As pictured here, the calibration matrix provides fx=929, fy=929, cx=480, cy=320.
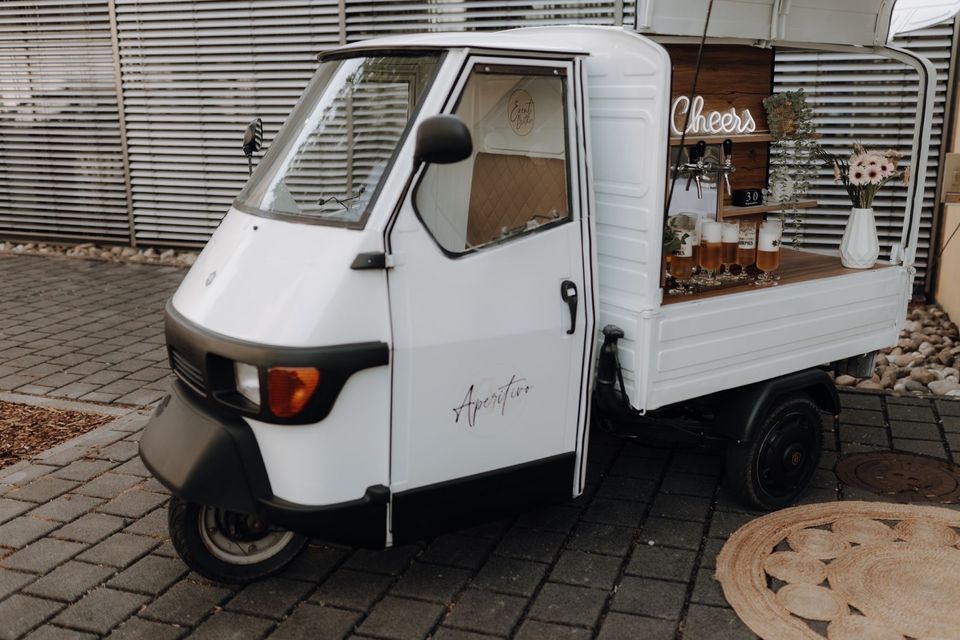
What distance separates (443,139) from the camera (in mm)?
3053

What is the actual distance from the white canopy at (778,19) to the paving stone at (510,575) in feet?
7.22

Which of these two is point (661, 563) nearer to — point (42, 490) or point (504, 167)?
point (504, 167)

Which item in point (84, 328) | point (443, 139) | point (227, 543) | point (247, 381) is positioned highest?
point (443, 139)

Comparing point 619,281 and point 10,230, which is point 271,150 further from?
point 10,230

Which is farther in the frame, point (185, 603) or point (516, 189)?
point (516, 189)

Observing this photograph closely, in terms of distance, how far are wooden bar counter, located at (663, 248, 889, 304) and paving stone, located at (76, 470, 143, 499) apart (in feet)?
8.96

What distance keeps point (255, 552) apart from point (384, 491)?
726mm

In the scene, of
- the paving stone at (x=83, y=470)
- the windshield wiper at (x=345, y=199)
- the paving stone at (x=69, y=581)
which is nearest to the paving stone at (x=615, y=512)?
the windshield wiper at (x=345, y=199)

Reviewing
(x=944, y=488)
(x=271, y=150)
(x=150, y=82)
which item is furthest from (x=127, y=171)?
(x=944, y=488)

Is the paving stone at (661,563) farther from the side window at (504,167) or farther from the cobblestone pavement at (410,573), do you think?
the side window at (504,167)

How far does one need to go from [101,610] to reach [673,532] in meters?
2.35

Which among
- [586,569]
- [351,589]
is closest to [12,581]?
[351,589]

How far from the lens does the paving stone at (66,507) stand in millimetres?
4227

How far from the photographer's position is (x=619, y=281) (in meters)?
3.81
